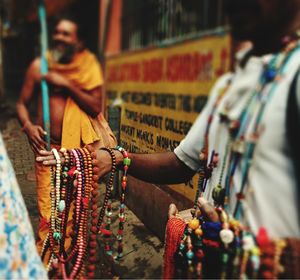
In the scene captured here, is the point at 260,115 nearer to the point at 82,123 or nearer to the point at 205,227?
the point at 205,227

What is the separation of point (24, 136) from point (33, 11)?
12.7 feet

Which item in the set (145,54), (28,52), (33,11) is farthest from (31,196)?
(28,52)

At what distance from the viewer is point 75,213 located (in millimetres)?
1481

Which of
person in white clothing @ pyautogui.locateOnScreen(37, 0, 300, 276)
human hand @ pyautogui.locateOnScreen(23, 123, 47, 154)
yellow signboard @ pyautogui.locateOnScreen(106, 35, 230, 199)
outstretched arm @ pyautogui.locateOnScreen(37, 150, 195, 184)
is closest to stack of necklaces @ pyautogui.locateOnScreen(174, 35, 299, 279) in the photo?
person in white clothing @ pyautogui.locateOnScreen(37, 0, 300, 276)

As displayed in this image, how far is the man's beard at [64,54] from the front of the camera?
2602mm

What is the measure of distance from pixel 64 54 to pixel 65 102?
2.36 ft

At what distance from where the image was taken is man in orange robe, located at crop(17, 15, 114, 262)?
71.3 inches

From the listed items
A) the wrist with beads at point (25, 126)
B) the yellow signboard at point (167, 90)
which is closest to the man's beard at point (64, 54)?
the yellow signboard at point (167, 90)

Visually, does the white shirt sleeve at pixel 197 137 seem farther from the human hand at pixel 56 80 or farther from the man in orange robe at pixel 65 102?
the human hand at pixel 56 80

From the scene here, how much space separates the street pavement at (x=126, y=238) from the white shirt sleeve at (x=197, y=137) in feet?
1.35

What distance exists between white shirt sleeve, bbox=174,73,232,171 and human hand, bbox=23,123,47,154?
643mm

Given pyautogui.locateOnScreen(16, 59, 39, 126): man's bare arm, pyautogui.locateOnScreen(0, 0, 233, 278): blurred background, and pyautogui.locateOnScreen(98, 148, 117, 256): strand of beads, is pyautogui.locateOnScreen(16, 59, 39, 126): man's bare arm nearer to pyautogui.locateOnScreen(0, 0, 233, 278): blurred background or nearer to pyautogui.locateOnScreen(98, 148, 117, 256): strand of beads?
pyautogui.locateOnScreen(0, 0, 233, 278): blurred background

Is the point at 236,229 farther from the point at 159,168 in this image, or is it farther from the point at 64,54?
the point at 64,54

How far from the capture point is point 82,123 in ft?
5.90
